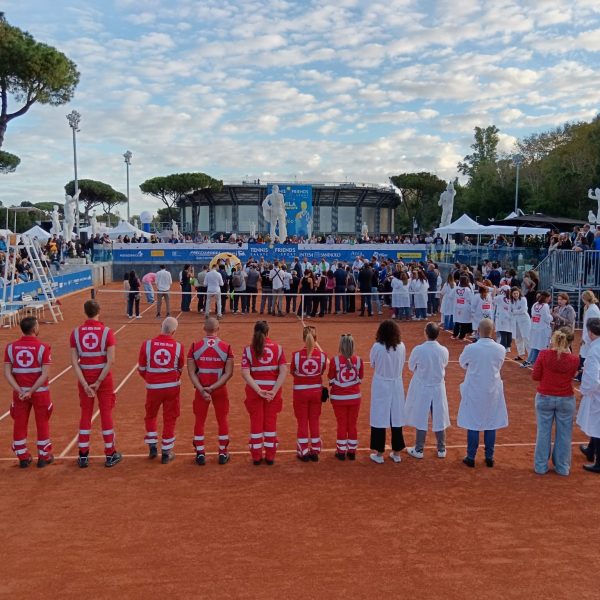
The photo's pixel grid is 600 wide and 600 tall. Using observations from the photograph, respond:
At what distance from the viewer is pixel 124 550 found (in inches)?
206

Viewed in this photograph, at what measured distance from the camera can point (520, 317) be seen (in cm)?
1383

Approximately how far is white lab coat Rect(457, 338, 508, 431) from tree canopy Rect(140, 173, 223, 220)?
7624cm

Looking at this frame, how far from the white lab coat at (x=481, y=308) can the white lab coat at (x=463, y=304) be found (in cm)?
19

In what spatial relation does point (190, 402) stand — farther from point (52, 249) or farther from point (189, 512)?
point (52, 249)

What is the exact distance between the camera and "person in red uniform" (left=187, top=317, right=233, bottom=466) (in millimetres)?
7141

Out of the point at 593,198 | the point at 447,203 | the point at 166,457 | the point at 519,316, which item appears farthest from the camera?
the point at 447,203

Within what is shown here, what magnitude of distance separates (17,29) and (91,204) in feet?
214

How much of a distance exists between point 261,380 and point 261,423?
55 cm

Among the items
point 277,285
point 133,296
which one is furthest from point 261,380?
point 133,296

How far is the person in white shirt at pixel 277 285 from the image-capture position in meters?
22.0

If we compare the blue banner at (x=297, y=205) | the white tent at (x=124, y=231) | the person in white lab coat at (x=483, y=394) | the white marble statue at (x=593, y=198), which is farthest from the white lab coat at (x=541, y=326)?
the white tent at (x=124, y=231)

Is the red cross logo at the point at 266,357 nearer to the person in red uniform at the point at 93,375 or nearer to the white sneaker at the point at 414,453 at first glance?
the person in red uniform at the point at 93,375

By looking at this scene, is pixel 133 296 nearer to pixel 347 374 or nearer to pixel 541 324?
pixel 541 324

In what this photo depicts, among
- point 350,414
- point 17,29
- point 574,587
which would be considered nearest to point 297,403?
point 350,414
